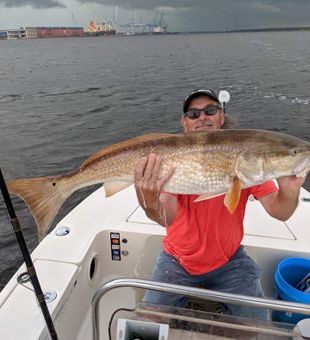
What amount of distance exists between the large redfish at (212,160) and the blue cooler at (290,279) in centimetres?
121

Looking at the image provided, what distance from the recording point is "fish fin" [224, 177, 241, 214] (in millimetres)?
2613

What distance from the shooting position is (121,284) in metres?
2.45

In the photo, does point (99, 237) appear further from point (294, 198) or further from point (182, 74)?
point (182, 74)

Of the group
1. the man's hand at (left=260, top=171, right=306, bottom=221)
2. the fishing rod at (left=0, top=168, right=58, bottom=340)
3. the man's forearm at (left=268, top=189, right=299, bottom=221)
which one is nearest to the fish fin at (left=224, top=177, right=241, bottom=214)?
the man's hand at (left=260, top=171, right=306, bottom=221)

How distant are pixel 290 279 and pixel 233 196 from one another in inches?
58.8

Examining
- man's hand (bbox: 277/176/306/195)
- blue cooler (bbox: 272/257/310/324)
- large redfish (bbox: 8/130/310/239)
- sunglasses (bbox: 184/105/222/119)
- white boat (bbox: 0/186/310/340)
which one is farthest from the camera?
sunglasses (bbox: 184/105/222/119)

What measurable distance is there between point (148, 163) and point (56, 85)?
83.1 ft

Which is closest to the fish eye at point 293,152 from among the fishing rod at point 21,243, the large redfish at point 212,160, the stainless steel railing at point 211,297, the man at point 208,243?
the large redfish at point 212,160

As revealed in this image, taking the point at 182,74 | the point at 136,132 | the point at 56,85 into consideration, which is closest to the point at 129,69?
the point at 182,74

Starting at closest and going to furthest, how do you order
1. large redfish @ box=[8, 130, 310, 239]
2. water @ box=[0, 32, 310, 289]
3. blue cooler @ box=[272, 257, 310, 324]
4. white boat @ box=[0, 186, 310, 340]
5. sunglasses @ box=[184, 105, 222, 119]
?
1. white boat @ box=[0, 186, 310, 340]
2. large redfish @ box=[8, 130, 310, 239]
3. blue cooler @ box=[272, 257, 310, 324]
4. sunglasses @ box=[184, 105, 222, 119]
5. water @ box=[0, 32, 310, 289]

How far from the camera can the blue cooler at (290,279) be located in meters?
3.27

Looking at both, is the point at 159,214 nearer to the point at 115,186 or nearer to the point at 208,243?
the point at 115,186

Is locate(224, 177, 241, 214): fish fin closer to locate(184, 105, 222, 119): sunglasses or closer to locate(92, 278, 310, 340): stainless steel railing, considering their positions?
locate(92, 278, 310, 340): stainless steel railing

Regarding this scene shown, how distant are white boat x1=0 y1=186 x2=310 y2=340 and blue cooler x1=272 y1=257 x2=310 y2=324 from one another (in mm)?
139
